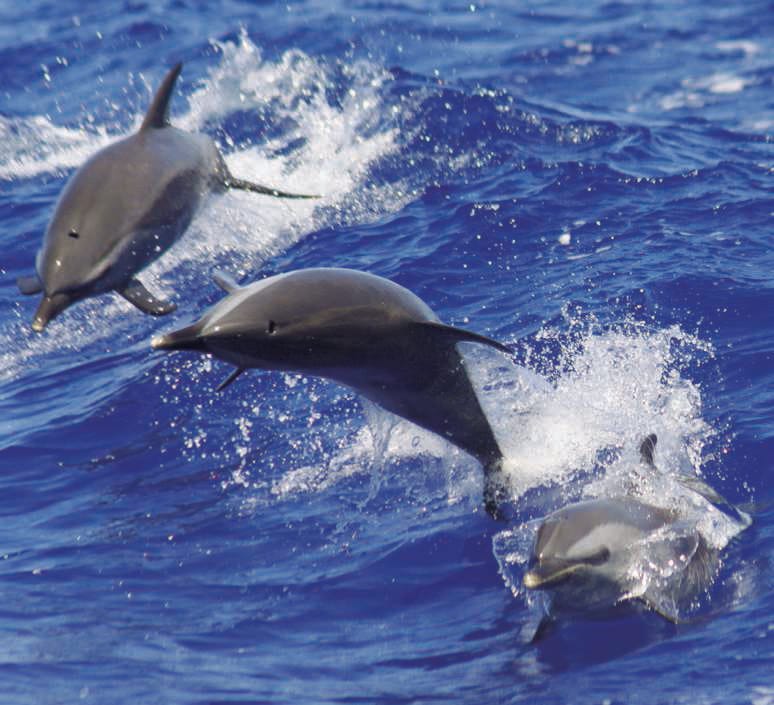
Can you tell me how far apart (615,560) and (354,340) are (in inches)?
76.5

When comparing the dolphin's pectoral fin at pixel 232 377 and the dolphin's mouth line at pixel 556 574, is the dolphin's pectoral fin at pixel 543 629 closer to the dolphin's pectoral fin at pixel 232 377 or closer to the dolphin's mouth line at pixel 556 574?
the dolphin's mouth line at pixel 556 574

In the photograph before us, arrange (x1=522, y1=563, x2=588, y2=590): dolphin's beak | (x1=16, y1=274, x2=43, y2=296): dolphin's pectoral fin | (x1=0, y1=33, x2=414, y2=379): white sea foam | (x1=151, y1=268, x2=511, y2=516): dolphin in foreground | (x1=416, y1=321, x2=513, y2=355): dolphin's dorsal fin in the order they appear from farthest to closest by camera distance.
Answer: (x1=0, y1=33, x2=414, y2=379): white sea foam < (x1=16, y1=274, x2=43, y2=296): dolphin's pectoral fin < (x1=416, y1=321, x2=513, y2=355): dolphin's dorsal fin < (x1=522, y1=563, x2=588, y2=590): dolphin's beak < (x1=151, y1=268, x2=511, y2=516): dolphin in foreground

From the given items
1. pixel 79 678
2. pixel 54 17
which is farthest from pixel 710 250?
pixel 54 17

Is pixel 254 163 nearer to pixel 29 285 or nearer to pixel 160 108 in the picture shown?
pixel 160 108

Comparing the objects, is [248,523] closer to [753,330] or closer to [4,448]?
[4,448]

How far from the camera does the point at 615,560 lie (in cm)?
780

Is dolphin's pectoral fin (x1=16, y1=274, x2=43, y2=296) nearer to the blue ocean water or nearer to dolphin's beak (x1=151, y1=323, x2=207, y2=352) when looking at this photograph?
the blue ocean water

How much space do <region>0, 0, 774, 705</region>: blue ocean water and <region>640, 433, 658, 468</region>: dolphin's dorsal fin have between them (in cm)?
49

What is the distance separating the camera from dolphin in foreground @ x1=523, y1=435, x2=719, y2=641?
761 cm

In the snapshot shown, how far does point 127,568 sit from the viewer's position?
899cm

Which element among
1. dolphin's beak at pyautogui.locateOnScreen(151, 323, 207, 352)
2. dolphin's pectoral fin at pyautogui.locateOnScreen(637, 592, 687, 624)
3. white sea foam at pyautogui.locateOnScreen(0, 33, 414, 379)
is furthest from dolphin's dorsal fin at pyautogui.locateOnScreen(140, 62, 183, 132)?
dolphin's pectoral fin at pyautogui.locateOnScreen(637, 592, 687, 624)

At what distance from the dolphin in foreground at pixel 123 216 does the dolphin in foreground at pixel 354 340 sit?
72cm

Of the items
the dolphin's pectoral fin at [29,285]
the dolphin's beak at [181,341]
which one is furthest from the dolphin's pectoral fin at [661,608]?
the dolphin's pectoral fin at [29,285]

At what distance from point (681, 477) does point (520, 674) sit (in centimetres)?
229
